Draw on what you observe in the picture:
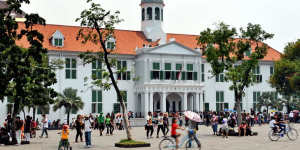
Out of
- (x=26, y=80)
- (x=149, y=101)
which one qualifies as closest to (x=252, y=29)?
(x=26, y=80)

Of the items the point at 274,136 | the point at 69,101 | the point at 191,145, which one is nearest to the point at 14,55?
the point at 191,145

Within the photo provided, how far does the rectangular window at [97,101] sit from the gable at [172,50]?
25.0ft

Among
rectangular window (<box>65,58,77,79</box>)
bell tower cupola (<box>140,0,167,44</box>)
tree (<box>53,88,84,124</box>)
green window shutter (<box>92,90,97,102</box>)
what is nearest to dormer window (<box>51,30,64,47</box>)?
rectangular window (<box>65,58,77,79</box>)

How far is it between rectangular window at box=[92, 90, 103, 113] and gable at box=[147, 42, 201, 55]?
7620mm

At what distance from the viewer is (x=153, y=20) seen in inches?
2282

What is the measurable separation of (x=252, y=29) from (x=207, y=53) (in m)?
3.33

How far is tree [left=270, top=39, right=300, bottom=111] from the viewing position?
5148 cm

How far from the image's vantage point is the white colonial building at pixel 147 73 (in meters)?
49.7

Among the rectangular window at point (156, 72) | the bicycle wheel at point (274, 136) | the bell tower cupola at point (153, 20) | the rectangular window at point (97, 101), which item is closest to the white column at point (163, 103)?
the rectangular window at point (156, 72)

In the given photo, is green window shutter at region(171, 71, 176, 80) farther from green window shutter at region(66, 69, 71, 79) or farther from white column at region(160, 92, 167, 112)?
green window shutter at region(66, 69, 71, 79)

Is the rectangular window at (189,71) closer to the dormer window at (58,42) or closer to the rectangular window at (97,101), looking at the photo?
the rectangular window at (97,101)

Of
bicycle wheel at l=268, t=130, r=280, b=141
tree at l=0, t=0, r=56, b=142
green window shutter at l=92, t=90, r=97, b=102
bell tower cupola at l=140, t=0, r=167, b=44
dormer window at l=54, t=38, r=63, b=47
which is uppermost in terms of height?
bell tower cupola at l=140, t=0, r=167, b=44

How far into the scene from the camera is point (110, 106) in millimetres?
51156

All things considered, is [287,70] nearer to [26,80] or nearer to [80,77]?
[80,77]
